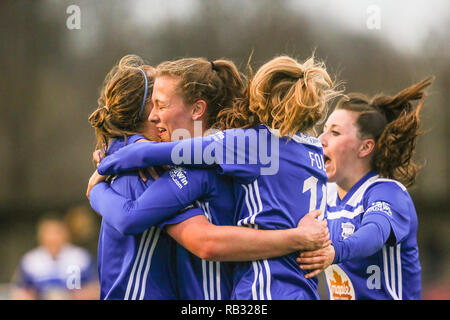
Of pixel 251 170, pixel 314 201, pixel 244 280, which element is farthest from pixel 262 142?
pixel 244 280

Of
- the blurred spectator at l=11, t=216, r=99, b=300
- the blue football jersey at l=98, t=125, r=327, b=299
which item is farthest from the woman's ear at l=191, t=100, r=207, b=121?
the blurred spectator at l=11, t=216, r=99, b=300

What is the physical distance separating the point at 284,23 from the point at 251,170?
7693mm

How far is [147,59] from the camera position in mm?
8672

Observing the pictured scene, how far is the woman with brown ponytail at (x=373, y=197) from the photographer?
9.05 ft

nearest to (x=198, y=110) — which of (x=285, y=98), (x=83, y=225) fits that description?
(x=285, y=98)

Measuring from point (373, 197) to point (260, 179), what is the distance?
1011mm

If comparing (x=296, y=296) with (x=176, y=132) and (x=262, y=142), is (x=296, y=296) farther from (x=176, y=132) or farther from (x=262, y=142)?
(x=176, y=132)

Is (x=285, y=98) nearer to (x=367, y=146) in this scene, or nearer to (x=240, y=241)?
(x=240, y=241)

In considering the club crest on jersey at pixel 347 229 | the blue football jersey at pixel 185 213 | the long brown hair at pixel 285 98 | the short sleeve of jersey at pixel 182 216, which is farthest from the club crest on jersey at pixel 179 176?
the club crest on jersey at pixel 347 229

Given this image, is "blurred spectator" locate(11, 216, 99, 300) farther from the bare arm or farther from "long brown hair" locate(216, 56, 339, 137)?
"long brown hair" locate(216, 56, 339, 137)

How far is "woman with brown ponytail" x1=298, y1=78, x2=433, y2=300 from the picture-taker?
276 cm

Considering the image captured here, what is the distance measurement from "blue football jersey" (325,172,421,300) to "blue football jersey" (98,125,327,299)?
0.78 meters

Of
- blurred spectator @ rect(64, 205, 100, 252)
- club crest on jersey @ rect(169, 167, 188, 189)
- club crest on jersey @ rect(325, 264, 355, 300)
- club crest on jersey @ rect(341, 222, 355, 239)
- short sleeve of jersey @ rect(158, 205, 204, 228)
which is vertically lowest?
club crest on jersey @ rect(325, 264, 355, 300)

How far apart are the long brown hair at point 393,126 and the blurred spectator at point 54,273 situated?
8.98ft
